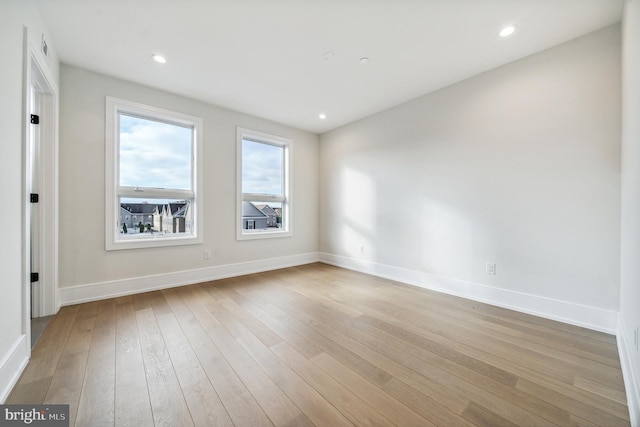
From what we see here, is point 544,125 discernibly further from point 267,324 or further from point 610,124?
point 267,324

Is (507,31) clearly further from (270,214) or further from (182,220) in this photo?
(182,220)

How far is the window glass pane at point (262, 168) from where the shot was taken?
Answer: 4019 mm

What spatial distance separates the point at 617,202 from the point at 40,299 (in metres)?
5.27

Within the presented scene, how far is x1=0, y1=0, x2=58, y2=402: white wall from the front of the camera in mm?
1334

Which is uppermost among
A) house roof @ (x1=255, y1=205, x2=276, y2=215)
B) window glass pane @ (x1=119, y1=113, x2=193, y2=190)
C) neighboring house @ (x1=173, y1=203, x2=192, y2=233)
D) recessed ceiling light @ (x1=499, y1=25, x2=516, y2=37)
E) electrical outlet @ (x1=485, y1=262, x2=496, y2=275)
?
recessed ceiling light @ (x1=499, y1=25, x2=516, y2=37)

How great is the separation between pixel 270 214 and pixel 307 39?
2.85 metres

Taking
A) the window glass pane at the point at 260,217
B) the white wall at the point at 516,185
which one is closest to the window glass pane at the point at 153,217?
the window glass pane at the point at 260,217

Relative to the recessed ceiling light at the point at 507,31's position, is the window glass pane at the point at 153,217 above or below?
below

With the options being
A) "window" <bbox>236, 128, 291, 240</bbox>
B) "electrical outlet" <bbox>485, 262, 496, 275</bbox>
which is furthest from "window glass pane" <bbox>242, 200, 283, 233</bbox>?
"electrical outlet" <bbox>485, 262, 496, 275</bbox>

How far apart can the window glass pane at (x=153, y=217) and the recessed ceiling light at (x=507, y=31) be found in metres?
4.00

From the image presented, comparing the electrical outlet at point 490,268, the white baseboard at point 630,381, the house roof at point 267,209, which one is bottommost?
the white baseboard at point 630,381

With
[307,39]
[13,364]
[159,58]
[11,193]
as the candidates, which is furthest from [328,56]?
[13,364]

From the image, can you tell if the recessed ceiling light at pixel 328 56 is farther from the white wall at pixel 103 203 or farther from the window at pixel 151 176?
the window at pixel 151 176

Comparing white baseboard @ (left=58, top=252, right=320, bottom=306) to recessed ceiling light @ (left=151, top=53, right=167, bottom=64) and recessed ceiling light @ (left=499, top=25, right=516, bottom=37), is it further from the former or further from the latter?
recessed ceiling light @ (left=499, top=25, right=516, bottom=37)
